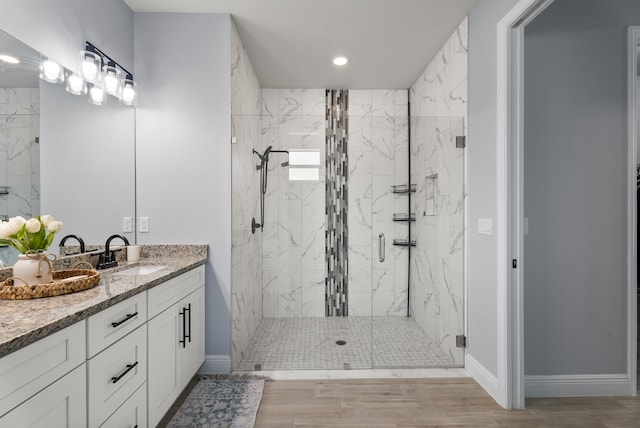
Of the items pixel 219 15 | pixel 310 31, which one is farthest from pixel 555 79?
pixel 219 15

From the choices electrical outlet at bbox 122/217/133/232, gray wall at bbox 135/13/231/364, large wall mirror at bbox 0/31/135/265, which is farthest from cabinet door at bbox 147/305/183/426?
electrical outlet at bbox 122/217/133/232

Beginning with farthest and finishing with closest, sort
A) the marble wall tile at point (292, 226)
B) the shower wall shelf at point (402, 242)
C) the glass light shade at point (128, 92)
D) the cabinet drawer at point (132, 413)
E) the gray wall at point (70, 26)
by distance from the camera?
the shower wall shelf at point (402, 242), the marble wall tile at point (292, 226), the glass light shade at point (128, 92), the gray wall at point (70, 26), the cabinet drawer at point (132, 413)

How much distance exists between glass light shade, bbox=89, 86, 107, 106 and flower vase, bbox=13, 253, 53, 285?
1143 mm

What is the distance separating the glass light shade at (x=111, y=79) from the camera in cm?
213

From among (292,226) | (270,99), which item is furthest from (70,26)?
(270,99)

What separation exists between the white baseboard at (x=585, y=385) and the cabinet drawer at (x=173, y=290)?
228 cm

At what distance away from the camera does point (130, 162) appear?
7.84 ft

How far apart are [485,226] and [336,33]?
1.93m

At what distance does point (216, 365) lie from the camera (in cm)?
241

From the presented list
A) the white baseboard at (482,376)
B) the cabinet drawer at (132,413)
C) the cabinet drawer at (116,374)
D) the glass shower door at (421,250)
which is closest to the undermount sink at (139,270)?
the cabinet drawer at (116,374)

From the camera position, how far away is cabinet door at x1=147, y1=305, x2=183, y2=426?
63.3 inches

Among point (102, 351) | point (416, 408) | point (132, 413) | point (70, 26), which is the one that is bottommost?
point (416, 408)

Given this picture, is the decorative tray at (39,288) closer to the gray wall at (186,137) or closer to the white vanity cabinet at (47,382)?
the white vanity cabinet at (47,382)

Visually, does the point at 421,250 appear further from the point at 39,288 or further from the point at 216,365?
the point at 39,288
